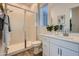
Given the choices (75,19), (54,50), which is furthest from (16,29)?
(75,19)

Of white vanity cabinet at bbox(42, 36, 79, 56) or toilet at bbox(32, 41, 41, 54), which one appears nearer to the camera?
white vanity cabinet at bbox(42, 36, 79, 56)

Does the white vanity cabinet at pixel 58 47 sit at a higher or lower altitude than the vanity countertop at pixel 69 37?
lower

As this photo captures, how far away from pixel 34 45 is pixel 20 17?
50cm

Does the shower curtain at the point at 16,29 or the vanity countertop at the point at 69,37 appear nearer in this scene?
the vanity countertop at the point at 69,37

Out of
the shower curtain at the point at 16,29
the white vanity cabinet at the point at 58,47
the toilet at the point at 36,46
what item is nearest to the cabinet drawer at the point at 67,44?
the white vanity cabinet at the point at 58,47

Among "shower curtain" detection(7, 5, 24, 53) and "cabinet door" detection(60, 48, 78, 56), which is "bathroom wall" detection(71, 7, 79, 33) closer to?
"cabinet door" detection(60, 48, 78, 56)

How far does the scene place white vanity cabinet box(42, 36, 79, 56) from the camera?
5.14 ft

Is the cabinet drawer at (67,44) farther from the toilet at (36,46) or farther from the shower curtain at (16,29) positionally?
the shower curtain at (16,29)

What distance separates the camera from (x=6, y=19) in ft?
5.61

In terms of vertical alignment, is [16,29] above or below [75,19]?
below

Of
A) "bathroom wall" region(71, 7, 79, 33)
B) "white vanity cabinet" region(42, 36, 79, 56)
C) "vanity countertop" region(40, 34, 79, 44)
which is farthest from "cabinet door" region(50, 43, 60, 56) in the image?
"bathroom wall" region(71, 7, 79, 33)

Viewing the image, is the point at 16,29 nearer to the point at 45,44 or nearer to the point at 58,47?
the point at 45,44

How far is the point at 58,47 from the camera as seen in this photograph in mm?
1706

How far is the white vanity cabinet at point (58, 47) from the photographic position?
61.7 inches
